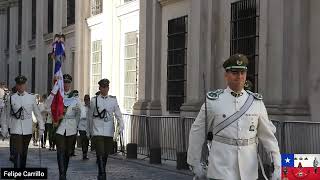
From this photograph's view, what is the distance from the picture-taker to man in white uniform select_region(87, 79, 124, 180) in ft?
38.1

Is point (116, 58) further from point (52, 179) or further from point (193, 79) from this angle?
point (52, 179)

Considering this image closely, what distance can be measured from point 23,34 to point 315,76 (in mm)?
29716

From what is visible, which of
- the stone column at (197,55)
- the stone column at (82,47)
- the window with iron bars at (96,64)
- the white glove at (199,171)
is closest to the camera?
the white glove at (199,171)

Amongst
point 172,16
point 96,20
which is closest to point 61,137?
point 172,16

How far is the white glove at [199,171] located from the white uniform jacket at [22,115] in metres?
6.59

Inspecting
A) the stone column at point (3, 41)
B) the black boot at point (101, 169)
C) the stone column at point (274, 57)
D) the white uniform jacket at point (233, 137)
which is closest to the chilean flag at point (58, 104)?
the black boot at point (101, 169)

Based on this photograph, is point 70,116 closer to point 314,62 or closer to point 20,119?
point 20,119

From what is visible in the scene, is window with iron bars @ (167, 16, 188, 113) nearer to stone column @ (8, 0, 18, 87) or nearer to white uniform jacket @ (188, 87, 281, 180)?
white uniform jacket @ (188, 87, 281, 180)

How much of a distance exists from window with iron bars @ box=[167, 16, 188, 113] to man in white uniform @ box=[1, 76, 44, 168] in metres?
7.34

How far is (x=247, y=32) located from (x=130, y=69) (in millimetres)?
8295

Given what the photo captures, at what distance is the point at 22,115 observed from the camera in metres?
11.9

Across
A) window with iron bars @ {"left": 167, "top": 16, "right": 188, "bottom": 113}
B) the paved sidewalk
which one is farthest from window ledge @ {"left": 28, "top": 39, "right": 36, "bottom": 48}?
window with iron bars @ {"left": 167, "top": 16, "right": 188, "bottom": 113}

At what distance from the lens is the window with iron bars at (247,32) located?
14.8m

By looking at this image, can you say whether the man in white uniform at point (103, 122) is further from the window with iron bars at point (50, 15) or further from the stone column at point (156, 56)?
the window with iron bars at point (50, 15)
